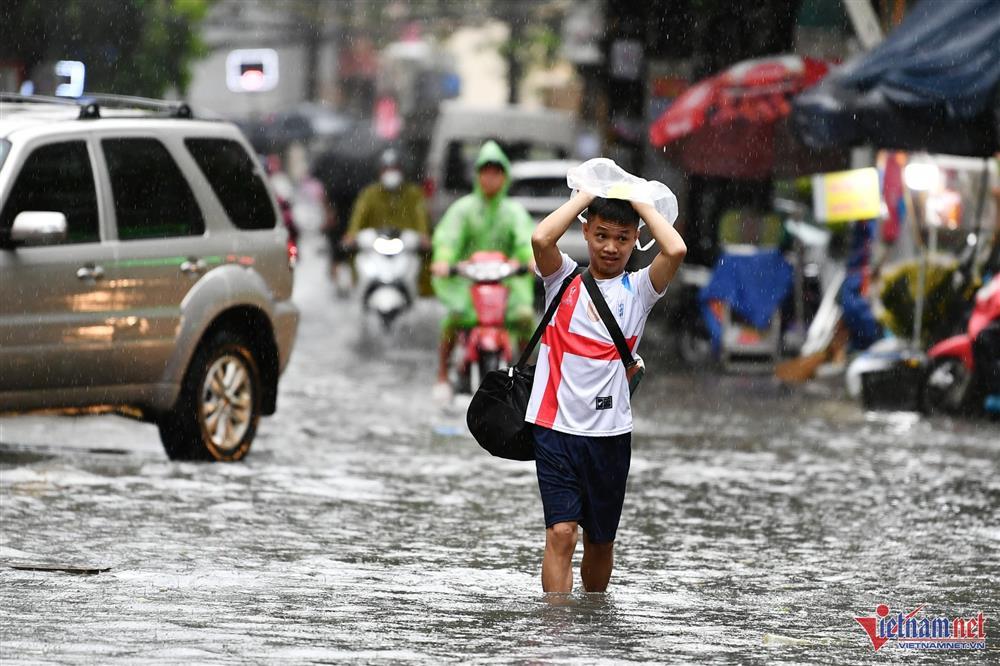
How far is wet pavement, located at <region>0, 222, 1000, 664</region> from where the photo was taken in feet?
22.4

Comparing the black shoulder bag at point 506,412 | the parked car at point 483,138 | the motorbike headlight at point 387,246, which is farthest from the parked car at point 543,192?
the black shoulder bag at point 506,412

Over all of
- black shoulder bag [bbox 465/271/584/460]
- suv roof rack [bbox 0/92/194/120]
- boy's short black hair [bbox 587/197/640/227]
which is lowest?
black shoulder bag [bbox 465/271/584/460]

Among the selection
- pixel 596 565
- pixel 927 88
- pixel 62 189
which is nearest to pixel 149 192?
pixel 62 189

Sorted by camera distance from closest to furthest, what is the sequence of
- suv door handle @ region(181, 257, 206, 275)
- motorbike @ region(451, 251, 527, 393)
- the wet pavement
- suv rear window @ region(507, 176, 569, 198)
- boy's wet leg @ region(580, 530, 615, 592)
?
1. the wet pavement
2. boy's wet leg @ region(580, 530, 615, 592)
3. suv door handle @ region(181, 257, 206, 275)
4. motorbike @ region(451, 251, 527, 393)
5. suv rear window @ region(507, 176, 569, 198)

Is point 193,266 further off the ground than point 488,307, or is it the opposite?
point 193,266

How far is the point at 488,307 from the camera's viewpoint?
15.5 metres

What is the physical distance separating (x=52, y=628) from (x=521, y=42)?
158ft

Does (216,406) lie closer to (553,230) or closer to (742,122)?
(553,230)

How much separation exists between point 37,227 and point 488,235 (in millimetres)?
5721

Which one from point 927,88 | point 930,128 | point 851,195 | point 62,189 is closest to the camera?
point 62,189

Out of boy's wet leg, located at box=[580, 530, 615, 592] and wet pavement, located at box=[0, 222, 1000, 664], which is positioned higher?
boy's wet leg, located at box=[580, 530, 615, 592]

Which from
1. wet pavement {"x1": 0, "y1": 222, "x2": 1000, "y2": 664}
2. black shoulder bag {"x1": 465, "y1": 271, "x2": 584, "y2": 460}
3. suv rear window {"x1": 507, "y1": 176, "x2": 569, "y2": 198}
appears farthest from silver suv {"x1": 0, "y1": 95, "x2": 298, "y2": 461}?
suv rear window {"x1": 507, "y1": 176, "x2": 569, "y2": 198}

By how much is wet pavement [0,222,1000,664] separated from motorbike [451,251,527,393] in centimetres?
64

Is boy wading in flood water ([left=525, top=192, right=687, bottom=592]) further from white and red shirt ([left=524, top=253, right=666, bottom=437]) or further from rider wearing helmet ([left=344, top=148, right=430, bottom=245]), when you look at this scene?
rider wearing helmet ([left=344, top=148, right=430, bottom=245])
